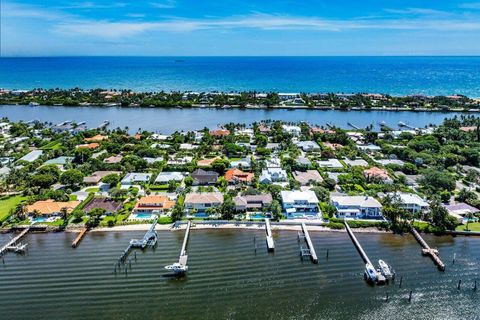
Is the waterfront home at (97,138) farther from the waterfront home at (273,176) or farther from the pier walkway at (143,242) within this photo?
the pier walkway at (143,242)

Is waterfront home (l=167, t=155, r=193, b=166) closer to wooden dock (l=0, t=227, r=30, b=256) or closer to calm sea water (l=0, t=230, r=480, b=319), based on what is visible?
calm sea water (l=0, t=230, r=480, b=319)

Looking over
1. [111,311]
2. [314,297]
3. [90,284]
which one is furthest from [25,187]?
[314,297]

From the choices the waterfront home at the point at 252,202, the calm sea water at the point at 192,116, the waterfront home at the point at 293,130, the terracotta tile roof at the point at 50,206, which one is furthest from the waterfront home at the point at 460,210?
the calm sea water at the point at 192,116

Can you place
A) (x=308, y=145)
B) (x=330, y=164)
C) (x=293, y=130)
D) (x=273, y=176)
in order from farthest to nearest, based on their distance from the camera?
(x=293, y=130), (x=308, y=145), (x=330, y=164), (x=273, y=176)

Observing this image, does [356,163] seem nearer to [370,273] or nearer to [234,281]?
[370,273]

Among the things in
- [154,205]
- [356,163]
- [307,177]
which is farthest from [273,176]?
[154,205]

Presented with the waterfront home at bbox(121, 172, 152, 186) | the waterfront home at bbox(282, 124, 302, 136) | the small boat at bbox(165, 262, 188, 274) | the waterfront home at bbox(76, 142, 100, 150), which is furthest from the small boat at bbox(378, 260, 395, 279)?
the waterfront home at bbox(76, 142, 100, 150)

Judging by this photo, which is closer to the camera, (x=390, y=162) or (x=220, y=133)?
(x=390, y=162)
